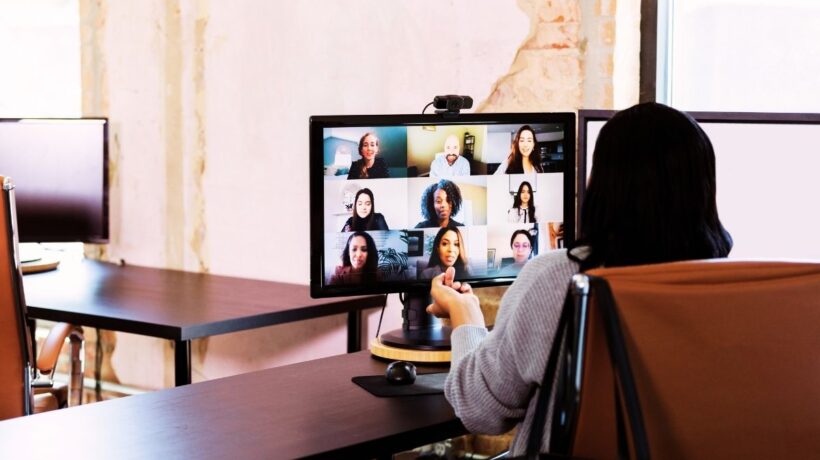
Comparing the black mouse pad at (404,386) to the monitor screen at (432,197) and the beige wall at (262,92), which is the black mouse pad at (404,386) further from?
the beige wall at (262,92)

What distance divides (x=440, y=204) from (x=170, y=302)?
1.04 metres

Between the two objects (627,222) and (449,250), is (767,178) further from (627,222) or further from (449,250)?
(627,222)

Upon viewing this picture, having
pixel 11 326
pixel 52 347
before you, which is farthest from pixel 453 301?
pixel 52 347

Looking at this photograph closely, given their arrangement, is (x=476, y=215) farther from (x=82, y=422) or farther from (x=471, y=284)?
(x=82, y=422)

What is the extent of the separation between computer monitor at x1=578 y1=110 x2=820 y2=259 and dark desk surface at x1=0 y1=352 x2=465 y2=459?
28.4 inches

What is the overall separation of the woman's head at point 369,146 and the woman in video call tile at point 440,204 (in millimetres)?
130

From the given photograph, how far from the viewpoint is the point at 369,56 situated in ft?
10.3

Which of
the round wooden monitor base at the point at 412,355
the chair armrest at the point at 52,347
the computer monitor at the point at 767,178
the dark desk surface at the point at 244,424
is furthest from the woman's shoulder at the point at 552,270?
the chair armrest at the point at 52,347

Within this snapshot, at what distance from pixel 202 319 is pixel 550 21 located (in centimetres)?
115

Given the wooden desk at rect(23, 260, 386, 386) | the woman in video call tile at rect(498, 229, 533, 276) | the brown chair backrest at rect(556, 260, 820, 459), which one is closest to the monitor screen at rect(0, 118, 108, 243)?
the wooden desk at rect(23, 260, 386, 386)

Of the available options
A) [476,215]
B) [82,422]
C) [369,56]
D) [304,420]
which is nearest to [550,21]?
[369,56]

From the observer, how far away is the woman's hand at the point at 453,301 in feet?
6.68

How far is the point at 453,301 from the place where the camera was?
2.08 meters

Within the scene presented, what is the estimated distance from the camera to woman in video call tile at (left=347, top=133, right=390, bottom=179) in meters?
2.18
